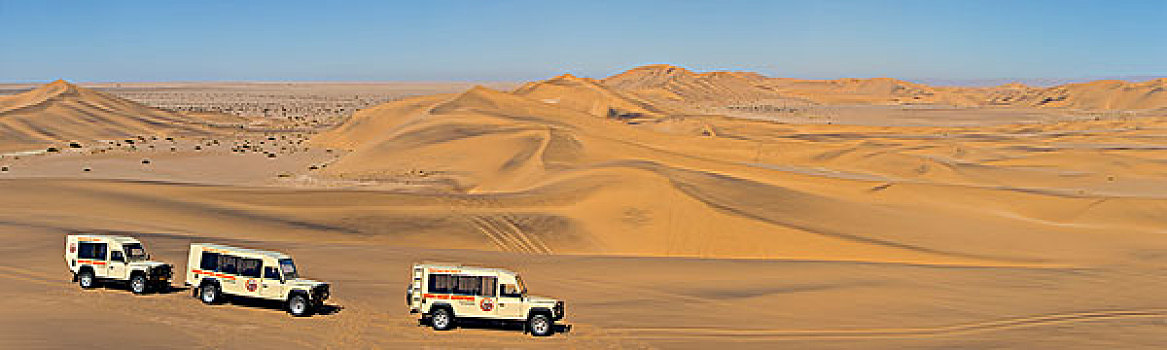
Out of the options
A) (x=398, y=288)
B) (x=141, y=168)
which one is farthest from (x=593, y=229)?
(x=141, y=168)

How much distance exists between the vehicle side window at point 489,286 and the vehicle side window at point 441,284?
473mm

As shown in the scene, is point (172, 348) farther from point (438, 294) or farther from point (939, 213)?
point (939, 213)

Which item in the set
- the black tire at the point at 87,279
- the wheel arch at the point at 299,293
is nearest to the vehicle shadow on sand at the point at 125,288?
the black tire at the point at 87,279

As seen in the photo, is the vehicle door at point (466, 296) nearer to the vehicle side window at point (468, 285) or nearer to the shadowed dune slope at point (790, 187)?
the vehicle side window at point (468, 285)

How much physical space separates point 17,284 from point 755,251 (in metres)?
18.3

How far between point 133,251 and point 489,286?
24.6 feet

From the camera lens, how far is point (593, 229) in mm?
28281

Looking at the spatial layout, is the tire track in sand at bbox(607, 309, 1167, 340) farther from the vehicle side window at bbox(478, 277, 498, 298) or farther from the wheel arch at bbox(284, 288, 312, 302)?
the wheel arch at bbox(284, 288, 312, 302)

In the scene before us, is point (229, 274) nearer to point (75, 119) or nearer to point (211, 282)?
point (211, 282)

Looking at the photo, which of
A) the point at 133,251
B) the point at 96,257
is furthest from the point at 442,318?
the point at 96,257

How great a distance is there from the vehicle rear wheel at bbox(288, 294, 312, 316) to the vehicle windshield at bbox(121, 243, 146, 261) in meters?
3.79

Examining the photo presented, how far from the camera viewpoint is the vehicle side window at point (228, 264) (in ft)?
51.1

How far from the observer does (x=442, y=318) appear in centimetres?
1443

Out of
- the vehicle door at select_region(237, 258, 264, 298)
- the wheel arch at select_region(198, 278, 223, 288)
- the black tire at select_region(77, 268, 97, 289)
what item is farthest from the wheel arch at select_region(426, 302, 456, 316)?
the black tire at select_region(77, 268, 97, 289)
